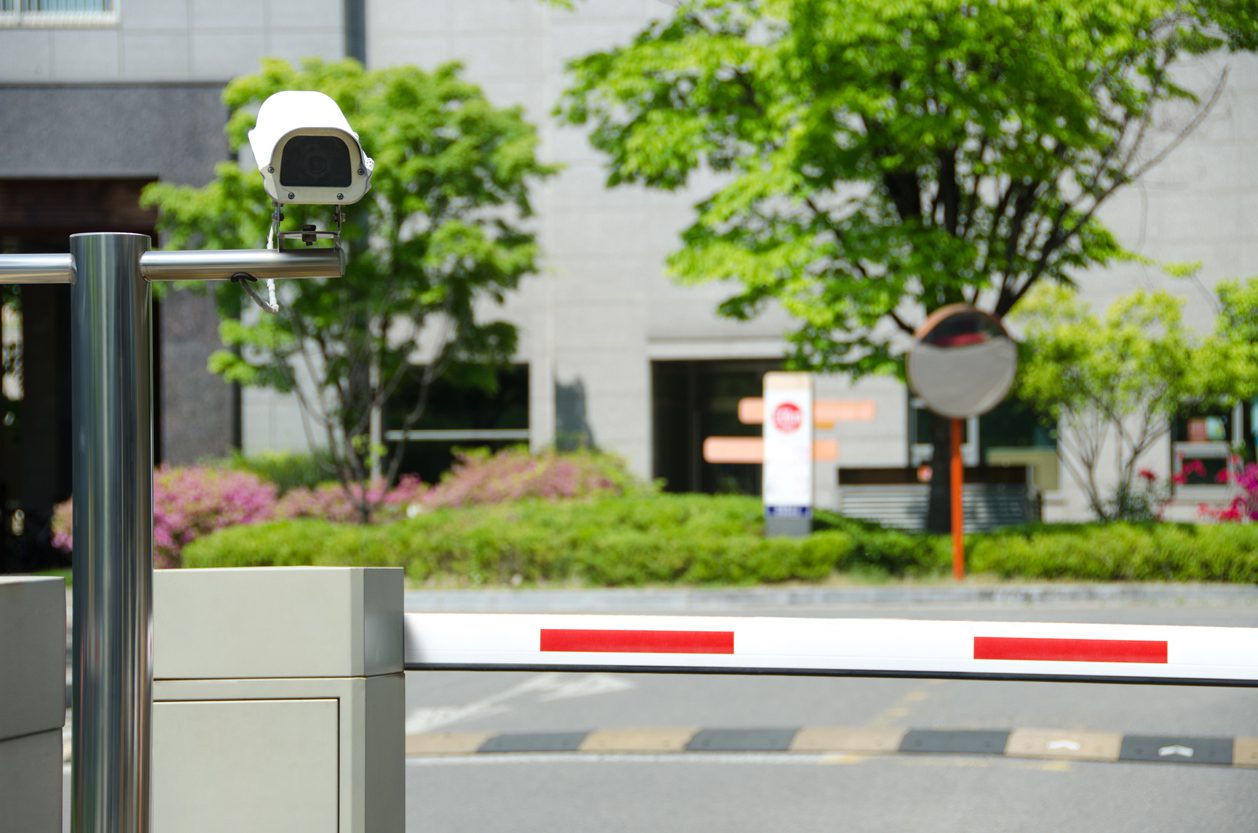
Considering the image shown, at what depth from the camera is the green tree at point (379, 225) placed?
782 inches

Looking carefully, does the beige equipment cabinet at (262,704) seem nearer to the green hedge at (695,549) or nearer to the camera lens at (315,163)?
the camera lens at (315,163)

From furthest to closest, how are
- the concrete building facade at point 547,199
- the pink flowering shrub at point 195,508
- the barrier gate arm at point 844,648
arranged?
1. the concrete building facade at point 547,199
2. the pink flowering shrub at point 195,508
3. the barrier gate arm at point 844,648

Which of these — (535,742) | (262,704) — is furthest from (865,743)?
(262,704)

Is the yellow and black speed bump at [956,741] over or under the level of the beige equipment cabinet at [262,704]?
under

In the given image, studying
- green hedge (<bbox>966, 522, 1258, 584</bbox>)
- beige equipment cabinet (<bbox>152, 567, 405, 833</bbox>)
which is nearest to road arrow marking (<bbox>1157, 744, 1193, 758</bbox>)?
beige equipment cabinet (<bbox>152, 567, 405, 833</bbox>)

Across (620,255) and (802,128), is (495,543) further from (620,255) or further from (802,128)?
(620,255)

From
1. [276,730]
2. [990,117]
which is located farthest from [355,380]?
[276,730]

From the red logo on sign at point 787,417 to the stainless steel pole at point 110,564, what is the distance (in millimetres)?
14659

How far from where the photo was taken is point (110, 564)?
2883 millimetres

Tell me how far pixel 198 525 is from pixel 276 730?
16983 millimetres

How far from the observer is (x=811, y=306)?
54.7ft

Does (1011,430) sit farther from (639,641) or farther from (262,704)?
(262,704)

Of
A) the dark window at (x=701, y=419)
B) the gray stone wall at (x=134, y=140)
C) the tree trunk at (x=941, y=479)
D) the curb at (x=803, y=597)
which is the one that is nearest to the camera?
the curb at (x=803, y=597)

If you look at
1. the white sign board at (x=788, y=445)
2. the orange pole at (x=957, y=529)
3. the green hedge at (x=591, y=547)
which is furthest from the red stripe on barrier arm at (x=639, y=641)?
the white sign board at (x=788, y=445)
